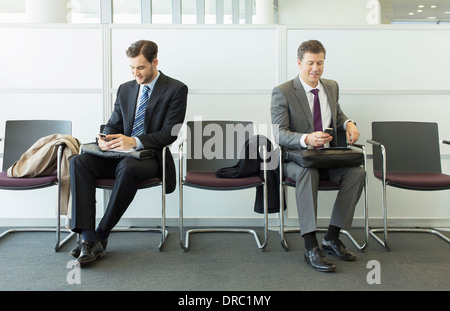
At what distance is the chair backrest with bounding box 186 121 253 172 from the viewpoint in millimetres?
3109

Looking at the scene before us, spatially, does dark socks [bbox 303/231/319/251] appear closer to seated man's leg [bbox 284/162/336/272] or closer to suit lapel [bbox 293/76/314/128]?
seated man's leg [bbox 284/162/336/272]

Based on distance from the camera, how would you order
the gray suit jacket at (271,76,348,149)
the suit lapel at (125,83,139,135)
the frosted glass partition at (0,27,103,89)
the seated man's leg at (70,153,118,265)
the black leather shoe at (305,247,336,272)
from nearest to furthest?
the black leather shoe at (305,247,336,272) → the seated man's leg at (70,153,118,265) → the gray suit jacket at (271,76,348,149) → the suit lapel at (125,83,139,135) → the frosted glass partition at (0,27,103,89)

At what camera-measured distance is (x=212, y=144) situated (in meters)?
3.12

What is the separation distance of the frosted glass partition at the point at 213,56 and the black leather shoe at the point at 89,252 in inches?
55.8

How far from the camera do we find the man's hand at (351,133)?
2.79 meters

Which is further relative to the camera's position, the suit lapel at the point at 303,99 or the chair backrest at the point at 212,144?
the chair backrest at the point at 212,144

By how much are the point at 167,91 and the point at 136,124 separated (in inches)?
12.2

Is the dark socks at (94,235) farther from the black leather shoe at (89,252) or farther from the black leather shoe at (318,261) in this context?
the black leather shoe at (318,261)

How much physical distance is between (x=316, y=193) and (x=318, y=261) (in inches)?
16.7

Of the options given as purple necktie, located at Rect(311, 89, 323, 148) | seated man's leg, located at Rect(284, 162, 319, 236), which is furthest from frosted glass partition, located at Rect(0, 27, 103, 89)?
seated man's leg, located at Rect(284, 162, 319, 236)

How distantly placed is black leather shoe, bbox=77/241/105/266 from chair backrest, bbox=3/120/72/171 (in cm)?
103

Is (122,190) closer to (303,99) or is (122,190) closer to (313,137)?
(313,137)

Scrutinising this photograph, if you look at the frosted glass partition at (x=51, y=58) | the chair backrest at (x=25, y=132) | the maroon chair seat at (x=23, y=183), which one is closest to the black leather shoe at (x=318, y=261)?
the maroon chair seat at (x=23, y=183)
